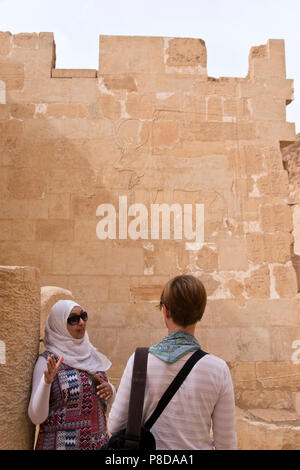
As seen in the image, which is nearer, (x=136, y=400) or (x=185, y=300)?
(x=136, y=400)

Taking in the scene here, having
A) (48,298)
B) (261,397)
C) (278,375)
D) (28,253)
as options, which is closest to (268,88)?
(278,375)

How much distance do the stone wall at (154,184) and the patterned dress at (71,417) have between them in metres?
2.88

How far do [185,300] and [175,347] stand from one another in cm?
18

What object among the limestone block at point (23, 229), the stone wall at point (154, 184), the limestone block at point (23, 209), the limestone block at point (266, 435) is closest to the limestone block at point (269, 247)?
the stone wall at point (154, 184)

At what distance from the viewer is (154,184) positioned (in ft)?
16.8

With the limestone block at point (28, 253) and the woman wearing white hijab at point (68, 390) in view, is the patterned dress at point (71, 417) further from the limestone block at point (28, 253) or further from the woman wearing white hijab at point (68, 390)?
the limestone block at point (28, 253)

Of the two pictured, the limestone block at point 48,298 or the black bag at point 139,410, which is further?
the limestone block at point 48,298

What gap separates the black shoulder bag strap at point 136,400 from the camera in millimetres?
1407

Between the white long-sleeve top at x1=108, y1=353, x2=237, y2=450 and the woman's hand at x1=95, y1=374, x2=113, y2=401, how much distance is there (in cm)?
48

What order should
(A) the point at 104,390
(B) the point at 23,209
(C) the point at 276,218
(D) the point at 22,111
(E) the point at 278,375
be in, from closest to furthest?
(A) the point at 104,390 < (E) the point at 278,375 < (B) the point at 23,209 < (C) the point at 276,218 < (D) the point at 22,111

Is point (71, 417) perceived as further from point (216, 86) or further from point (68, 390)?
point (216, 86)

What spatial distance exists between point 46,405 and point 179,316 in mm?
733

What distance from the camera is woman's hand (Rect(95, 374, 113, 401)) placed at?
1986mm
